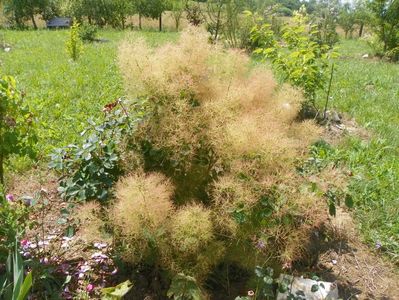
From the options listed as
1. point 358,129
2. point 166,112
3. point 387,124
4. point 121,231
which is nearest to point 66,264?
point 121,231

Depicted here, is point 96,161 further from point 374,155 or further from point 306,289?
point 374,155

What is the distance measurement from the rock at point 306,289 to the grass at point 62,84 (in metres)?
1.86

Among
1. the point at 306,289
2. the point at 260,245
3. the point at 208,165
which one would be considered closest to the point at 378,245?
the point at 306,289

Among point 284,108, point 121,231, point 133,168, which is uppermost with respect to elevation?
point 284,108

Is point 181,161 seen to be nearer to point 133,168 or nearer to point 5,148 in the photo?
point 133,168

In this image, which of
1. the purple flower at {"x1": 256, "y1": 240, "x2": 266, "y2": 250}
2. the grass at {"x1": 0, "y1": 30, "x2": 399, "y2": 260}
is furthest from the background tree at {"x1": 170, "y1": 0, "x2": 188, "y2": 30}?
the purple flower at {"x1": 256, "y1": 240, "x2": 266, "y2": 250}

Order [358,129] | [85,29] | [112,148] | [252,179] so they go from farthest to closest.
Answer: [85,29] < [358,129] < [112,148] < [252,179]

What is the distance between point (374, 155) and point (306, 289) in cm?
246

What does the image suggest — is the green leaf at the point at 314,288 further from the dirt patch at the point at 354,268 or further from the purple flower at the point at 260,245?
the dirt patch at the point at 354,268

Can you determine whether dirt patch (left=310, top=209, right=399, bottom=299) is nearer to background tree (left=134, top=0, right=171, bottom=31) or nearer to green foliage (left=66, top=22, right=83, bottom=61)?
green foliage (left=66, top=22, right=83, bottom=61)

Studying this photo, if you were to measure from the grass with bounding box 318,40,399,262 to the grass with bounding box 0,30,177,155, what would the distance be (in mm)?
2226

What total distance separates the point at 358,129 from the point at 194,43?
3.44 m

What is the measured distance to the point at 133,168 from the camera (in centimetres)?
226

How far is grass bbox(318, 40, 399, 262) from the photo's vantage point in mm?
3059
